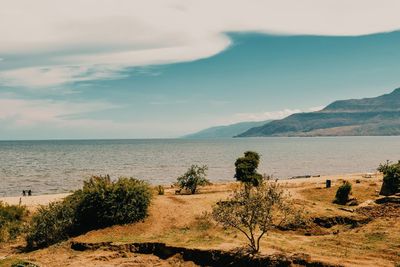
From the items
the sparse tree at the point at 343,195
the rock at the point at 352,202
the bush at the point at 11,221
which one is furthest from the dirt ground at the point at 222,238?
the sparse tree at the point at 343,195

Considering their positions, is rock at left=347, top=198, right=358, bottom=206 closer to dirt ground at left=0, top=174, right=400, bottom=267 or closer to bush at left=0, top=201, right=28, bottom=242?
dirt ground at left=0, top=174, right=400, bottom=267

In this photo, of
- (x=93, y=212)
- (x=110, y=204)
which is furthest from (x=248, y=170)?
(x=93, y=212)

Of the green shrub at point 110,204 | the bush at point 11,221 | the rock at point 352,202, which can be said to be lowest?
the bush at point 11,221

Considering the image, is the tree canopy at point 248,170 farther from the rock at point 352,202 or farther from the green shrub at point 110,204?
the green shrub at point 110,204

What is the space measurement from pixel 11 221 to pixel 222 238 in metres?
23.1

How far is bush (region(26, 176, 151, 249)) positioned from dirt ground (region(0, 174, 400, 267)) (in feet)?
4.14

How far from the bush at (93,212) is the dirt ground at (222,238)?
4.14 ft

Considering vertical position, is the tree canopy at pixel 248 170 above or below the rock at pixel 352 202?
above

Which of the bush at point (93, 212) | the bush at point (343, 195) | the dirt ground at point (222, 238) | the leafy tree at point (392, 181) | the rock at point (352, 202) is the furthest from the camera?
the leafy tree at point (392, 181)

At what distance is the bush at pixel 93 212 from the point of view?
35.8m

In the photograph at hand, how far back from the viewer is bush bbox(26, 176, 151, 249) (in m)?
35.8

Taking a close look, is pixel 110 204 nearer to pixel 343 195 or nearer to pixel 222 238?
pixel 222 238

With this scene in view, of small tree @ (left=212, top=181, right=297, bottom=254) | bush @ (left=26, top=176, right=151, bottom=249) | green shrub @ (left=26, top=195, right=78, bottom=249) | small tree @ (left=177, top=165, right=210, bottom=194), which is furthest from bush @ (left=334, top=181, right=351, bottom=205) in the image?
green shrub @ (left=26, top=195, right=78, bottom=249)

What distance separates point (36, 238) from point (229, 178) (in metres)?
69.8
